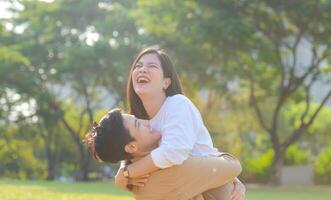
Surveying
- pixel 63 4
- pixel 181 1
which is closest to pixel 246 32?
pixel 181 1

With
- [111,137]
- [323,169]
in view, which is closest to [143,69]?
[111,137]

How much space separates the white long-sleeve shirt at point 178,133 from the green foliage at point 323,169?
71.3 ft

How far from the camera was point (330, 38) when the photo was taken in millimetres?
16203

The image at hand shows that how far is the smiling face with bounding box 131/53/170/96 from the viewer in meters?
2.87

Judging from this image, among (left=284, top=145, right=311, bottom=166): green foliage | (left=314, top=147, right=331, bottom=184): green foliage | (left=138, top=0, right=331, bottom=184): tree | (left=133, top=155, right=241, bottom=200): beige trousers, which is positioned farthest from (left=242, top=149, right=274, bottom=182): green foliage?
(left=133, top=155, right=241, bottom=200): beige trousers

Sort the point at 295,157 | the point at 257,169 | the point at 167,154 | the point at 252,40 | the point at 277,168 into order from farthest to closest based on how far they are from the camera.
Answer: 1. the point at 295,157
2. the point at 257,169
3. the point at 277,168
4. the point at 252,40
5. the point at 167,154

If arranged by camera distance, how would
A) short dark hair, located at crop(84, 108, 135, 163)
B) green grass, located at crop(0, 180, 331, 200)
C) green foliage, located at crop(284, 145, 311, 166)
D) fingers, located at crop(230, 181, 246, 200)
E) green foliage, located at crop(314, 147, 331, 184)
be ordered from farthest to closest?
1. green foliage, located at crop(284, 145, 311, 166)
2. green foliage, located at crop(314, 147, 331, 184)
3. green grass, located at crop(0, 180, 331, 200)
4. fingers, located at crop(230, 181, 246, 200)
5. short dark hair, located at crop(84, 108, 135, 163)

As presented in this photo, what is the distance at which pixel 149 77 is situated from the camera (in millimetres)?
2863

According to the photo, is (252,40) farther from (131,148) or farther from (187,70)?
(131,148)

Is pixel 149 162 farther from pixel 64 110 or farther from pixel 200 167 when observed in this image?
pixel 64 110

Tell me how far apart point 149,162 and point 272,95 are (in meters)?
17.5

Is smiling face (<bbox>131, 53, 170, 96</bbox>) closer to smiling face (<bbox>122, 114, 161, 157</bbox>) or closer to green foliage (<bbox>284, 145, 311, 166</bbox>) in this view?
smiling face (<bbox>122, 114, 161, 157</bbox>)

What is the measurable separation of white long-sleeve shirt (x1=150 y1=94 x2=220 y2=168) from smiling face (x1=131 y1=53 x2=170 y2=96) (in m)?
0.10

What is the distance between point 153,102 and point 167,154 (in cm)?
41
